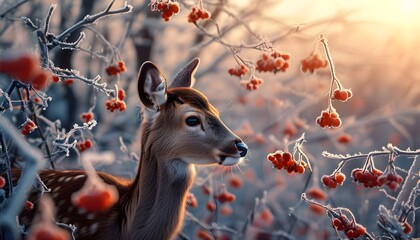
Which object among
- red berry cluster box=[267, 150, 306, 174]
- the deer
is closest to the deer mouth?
the deer

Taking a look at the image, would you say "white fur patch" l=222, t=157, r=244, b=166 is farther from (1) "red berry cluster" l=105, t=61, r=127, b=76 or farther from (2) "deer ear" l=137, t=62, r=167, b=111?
(1) "red berry cluster" l=105, t=61, r=127, b=76

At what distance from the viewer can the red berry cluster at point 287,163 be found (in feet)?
13.2

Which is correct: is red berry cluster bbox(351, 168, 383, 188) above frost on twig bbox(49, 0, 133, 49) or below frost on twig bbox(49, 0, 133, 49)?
below

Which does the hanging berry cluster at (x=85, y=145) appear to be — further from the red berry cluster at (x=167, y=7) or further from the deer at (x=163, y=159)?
the red berry cluster at (x=167, y=7)

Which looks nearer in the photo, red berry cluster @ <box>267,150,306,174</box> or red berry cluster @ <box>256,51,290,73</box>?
red berry cluster @ <box>267,150,306,174</box>

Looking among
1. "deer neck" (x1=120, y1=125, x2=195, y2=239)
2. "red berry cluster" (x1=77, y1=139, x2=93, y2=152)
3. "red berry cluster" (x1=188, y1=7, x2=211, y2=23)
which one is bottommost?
"deer neck" (x1=120, y1=125, x2=195, y2=239)

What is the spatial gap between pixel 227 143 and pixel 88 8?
5.21 meters

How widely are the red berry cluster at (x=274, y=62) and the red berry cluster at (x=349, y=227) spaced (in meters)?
1.35

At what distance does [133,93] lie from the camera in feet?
36.3

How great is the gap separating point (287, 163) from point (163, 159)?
89cm

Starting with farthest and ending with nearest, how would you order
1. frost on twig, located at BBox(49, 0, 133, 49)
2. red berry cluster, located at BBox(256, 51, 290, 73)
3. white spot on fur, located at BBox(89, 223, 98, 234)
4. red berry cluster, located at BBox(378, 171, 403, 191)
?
red berry cluster, located at BBox(256, 51, 290, 73), white spot on fur, located at BBox(89, 223, 98, 234), frost on twig, located at BBox(49, 0, 133, 49), red berry cluster, located at BBox(378, 171, 403, 191)

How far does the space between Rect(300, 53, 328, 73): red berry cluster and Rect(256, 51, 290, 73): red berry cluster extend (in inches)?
6.9

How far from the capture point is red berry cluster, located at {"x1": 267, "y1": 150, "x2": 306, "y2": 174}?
4016mm

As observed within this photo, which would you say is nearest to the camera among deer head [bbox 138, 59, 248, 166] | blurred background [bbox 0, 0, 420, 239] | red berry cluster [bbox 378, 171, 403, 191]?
red berry cluster [bbox 378, 171, 403, 191]
